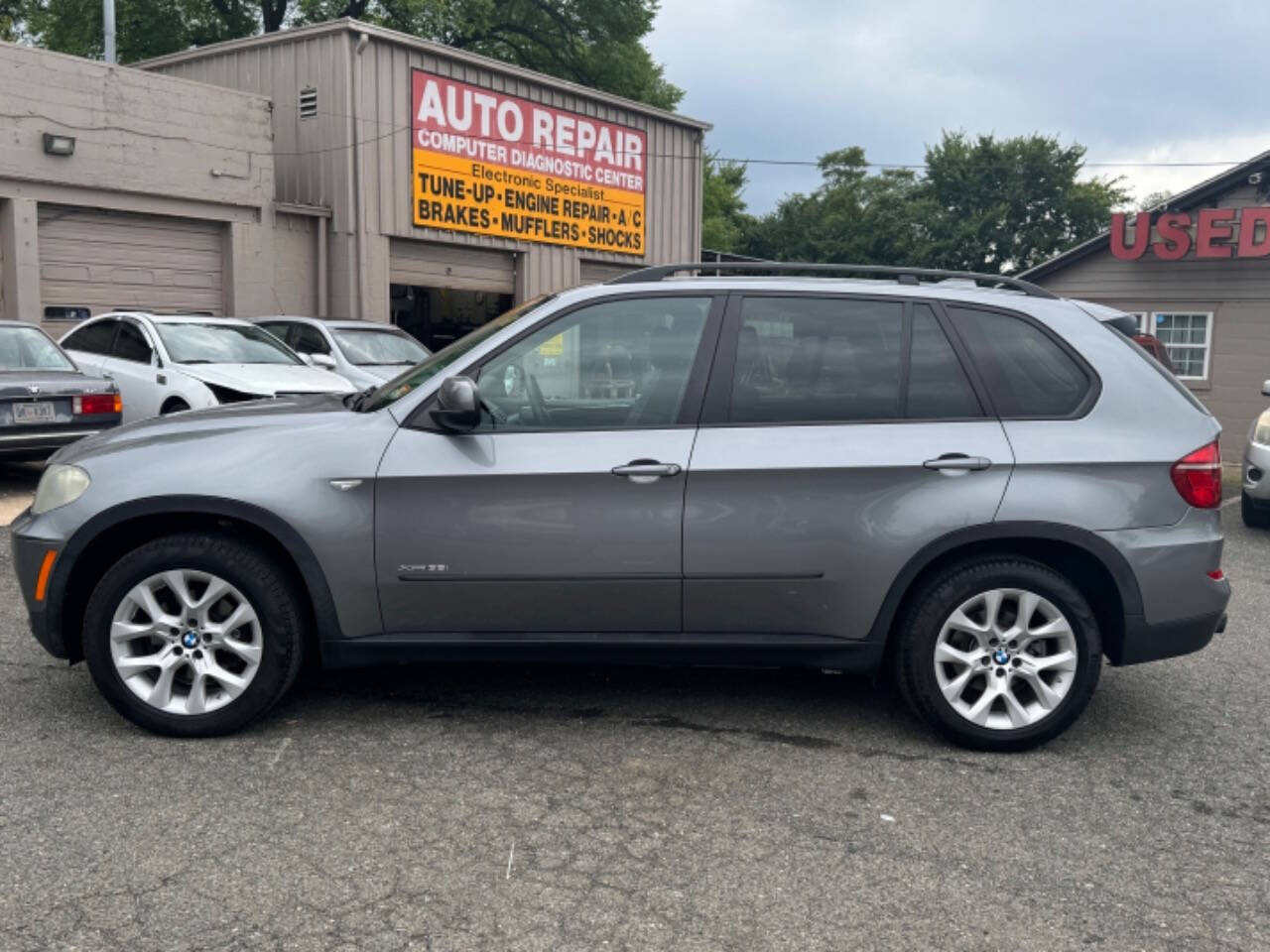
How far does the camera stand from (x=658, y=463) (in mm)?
4117

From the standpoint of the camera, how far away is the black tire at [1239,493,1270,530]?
32.8 ft

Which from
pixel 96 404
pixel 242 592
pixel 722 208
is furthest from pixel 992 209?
pixel 242 592

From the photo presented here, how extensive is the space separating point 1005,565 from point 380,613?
2231 millimetres

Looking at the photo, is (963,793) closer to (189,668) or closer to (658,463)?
(658,463)

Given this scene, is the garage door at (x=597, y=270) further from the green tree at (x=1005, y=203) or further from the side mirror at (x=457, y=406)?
the green tree at (x=1005, y=203)

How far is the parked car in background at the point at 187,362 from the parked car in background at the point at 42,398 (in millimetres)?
786

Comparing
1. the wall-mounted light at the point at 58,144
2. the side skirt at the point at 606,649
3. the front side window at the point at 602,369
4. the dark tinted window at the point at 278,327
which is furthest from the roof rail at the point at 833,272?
the wall-mounted light at the point at 58,144

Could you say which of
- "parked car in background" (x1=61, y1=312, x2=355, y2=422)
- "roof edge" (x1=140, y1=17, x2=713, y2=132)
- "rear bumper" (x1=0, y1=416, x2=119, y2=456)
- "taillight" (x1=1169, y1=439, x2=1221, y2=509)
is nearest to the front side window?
"taillight" (x1=1169, y1=439, x2=1221, y2=509)

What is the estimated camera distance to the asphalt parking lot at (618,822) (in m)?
3.01

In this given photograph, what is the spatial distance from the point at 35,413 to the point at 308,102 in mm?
8997

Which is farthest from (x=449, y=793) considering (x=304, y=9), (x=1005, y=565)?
(x=304, y=9)

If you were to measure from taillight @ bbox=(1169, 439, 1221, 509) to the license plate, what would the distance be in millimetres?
8405

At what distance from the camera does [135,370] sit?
1118 cm

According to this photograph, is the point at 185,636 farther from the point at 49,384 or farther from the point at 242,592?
the point at 49,384
